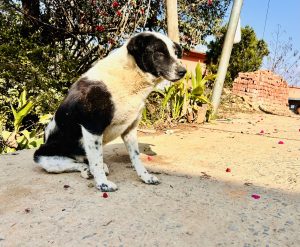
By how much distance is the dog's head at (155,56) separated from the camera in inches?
111

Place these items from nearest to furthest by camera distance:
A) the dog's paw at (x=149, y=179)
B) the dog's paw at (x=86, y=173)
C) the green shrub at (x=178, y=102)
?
the dog's paw at (x=149, y=179)
the dog's paw at (x=86, y=173)
the green shrub at (x=178, y=102)

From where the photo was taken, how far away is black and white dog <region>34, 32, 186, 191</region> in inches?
109

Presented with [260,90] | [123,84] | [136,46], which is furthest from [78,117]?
[260,90]

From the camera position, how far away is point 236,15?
24.1 ft

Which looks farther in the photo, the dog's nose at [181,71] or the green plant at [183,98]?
the green plant at [183,98]

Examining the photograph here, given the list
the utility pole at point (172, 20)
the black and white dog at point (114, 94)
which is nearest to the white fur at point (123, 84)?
the black and white dog at point (114, 94)

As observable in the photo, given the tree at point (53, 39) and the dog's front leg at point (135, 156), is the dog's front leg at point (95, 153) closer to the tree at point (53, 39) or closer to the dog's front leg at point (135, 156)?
the dog's front leg at point (135, 156)

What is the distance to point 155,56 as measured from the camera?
2.84 m

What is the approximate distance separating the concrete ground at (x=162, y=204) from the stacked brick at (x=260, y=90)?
24.1 feet

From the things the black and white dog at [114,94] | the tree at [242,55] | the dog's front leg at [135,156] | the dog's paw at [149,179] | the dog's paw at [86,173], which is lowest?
the dog's paw at [86,173]

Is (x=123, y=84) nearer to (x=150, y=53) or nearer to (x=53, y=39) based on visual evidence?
(x=150, y=53)

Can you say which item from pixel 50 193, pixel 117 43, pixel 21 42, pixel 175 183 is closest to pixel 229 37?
pixel 117 43

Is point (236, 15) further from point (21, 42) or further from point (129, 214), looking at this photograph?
point (129, 214)

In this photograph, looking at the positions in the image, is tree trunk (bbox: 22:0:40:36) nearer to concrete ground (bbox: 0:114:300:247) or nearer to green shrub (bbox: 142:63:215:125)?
green shrub (bbox: 142:63:215:125)
